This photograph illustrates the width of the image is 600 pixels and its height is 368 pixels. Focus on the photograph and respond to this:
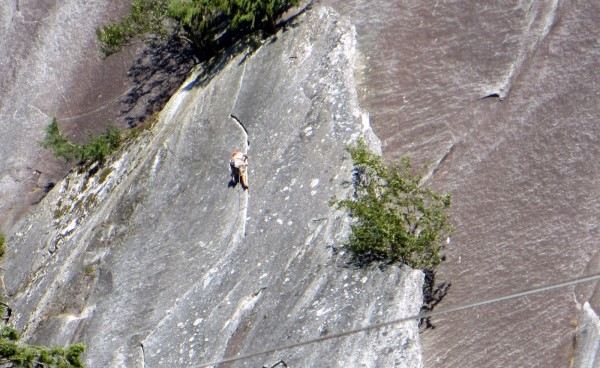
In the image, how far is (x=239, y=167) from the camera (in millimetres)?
13891

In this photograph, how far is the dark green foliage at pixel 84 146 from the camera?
17.0m

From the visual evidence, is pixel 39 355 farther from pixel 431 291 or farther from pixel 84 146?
pixel 84 146

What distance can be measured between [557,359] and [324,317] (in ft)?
10.4

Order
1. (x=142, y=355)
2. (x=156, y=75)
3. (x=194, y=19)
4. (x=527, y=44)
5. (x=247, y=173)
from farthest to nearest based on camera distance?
(x=156, y=75) < (x=194, y=19) < (x=527, y=44) < (x=247, y=173) < (x=142, y=355)

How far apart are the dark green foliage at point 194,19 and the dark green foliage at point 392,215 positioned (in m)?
3.96

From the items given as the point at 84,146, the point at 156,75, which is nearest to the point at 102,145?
the point at 84,146

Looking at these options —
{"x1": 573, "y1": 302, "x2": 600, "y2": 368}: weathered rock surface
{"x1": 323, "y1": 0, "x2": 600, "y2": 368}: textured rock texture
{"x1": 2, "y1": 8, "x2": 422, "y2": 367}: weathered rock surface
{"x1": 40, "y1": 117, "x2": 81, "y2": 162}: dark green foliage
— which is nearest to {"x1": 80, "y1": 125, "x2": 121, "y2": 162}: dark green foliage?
{"x1": 40, "y1": 117, "x2": 81, "y2": 162}: dark green foliage

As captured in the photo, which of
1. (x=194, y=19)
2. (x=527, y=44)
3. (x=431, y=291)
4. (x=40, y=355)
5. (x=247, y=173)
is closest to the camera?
(x=40, y=355)

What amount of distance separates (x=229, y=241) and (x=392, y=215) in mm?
2583

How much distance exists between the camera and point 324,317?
11.7m

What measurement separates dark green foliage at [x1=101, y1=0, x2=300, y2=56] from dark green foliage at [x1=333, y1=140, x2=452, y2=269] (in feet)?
13.0

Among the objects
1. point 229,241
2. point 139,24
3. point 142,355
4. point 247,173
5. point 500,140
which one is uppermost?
point 139,24

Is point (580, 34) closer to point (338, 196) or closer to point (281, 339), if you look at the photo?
point (338, 196)

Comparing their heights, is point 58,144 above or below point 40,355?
below
